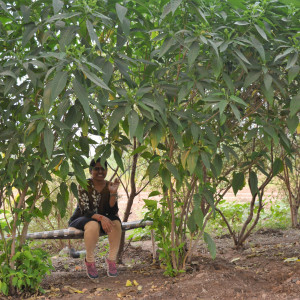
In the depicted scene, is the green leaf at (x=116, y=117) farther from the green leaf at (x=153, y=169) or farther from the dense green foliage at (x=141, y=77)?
the green leaf at (x=153, y=169)

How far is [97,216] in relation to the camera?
3947 mm

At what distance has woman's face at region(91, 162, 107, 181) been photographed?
4.12 metres

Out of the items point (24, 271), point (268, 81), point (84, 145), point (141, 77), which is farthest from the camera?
point (141, 77)

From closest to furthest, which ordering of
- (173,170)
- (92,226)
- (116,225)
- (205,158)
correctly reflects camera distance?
(205,158) < (173,170) < (92,226) < (116,225)

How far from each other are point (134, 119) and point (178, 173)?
0.99 metres

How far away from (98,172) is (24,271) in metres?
1.18

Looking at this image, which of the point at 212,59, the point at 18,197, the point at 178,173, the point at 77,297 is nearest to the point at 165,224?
the point at 178,173

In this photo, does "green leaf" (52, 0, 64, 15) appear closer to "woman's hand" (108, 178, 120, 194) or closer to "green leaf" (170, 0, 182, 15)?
"green leaf" (170, 0, 182, 15)

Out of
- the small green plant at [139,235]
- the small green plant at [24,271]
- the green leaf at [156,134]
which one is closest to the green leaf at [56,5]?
the green leaf at [156,134]

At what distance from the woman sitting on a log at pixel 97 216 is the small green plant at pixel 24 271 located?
2.01 ft

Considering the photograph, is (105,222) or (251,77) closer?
(251,77)

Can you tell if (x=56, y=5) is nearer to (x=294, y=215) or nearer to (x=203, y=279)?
(x=203, y=279)

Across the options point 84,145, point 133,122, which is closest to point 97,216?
point 84,145

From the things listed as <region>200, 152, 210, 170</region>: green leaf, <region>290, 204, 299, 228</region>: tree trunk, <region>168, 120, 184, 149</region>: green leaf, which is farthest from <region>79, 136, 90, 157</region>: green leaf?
<region>290, 204, 299, 228</region>: tree trunk
